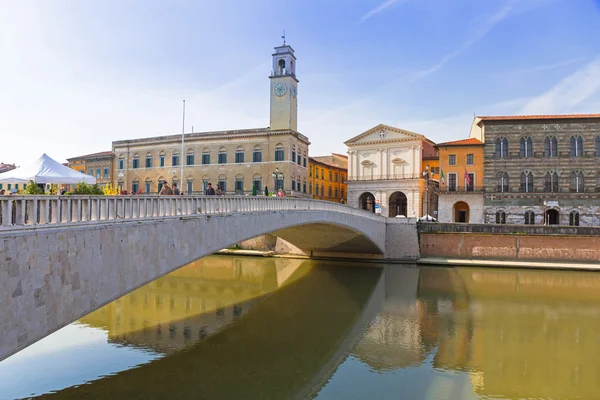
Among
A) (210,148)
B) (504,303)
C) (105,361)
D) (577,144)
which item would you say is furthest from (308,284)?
(577,144)

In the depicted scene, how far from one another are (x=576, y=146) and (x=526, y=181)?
4.87 m

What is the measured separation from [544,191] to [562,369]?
99.7ft

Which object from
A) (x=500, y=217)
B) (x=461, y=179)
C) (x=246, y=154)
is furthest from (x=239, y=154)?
(x=500, y=217)

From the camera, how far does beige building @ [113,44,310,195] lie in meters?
42.0

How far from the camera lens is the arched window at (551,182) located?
38.6m

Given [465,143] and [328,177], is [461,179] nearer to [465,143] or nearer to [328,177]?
[465,143]

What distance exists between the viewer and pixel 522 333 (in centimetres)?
1576

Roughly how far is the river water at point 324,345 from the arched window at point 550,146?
18.0 meters

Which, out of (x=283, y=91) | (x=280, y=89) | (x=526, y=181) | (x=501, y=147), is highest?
(x=280, y=89)

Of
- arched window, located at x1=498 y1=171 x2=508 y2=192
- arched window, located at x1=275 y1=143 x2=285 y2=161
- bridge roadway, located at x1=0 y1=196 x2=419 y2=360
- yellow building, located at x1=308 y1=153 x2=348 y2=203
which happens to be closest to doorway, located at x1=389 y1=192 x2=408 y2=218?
yellow building, located at x1=308 y1=153 x2=348 y2=203

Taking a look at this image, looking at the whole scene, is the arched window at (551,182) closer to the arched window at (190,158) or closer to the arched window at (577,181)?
the arched window at (577,181)

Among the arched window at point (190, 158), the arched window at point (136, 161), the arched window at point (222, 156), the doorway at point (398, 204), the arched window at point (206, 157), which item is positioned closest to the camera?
the arched window at point (222, 156)

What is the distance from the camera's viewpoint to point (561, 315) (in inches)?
713

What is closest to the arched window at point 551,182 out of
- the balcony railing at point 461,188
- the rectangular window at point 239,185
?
the balcony railing at point 461,188
